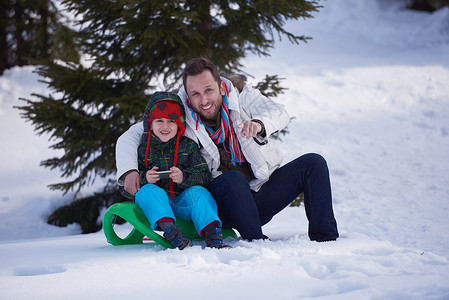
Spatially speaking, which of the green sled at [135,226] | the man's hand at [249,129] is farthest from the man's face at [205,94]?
the green sled at [135,226]

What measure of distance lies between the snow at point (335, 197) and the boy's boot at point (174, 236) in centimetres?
8

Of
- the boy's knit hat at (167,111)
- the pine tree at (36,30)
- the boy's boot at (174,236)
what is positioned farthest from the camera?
the pine tree at (36,30)

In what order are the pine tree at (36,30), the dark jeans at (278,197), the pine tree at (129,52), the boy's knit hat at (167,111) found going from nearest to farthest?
the dark jeans at (278,197)
the boy's knit hat at (167,111)
the pine tree at (129,52)
the pine tree at (36,30)

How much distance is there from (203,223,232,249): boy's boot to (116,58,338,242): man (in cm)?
19

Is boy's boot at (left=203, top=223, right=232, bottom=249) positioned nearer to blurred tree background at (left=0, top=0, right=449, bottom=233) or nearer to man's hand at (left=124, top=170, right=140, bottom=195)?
man's hand at (left=124, top=170, right=140, bottom=195)

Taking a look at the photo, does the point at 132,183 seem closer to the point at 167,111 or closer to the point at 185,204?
the point at 185,204

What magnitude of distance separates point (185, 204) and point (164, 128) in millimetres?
513

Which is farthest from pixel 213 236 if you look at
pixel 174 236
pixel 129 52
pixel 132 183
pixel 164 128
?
pixel 129 52

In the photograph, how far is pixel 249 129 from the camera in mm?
2707

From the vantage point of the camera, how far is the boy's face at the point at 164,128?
2.91 meters

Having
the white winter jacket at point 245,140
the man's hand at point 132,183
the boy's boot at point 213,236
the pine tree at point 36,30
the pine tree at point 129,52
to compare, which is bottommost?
the boy's boot at point 213,236

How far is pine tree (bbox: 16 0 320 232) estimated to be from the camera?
14.7 ft

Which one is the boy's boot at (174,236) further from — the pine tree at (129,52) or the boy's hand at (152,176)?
the pine tree at (129,52)

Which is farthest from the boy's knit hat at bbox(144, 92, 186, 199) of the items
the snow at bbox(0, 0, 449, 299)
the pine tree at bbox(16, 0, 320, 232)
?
the pine tree at bbox(16, 0, 320, 232)
